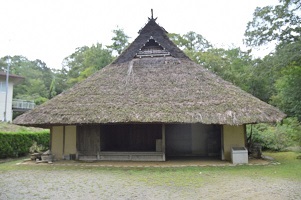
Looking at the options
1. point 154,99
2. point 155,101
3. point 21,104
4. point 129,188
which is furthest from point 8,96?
point 129,188

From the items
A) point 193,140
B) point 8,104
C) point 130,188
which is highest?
point 8,104

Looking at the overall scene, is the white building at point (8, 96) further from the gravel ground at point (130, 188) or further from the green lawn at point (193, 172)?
the gravel ground at point (130, 188)

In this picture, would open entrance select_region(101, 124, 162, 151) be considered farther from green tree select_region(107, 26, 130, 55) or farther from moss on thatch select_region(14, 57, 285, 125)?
green tree select_region(107, 26, 130, 55)

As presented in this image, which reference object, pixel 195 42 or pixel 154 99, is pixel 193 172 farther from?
pixel 195 42

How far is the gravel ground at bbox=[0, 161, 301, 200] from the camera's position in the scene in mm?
6035

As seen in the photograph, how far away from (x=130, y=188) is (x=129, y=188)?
2 centimetres

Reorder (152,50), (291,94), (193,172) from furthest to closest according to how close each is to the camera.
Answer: (291,94) → (152,50) → (193,172)

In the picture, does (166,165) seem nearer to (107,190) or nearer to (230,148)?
(230,148)

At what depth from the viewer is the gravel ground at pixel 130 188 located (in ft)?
19.8

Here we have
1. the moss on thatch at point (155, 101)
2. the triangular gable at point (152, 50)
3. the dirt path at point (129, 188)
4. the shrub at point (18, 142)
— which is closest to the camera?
the dirt path at point (129, 188)

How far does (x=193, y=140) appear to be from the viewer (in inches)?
522

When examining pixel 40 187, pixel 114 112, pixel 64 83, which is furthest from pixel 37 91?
pixel 40 187

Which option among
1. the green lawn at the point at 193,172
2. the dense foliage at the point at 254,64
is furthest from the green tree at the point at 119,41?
the green lawn at the point at 193,172

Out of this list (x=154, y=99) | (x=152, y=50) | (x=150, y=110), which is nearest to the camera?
(x=150, y=110)
